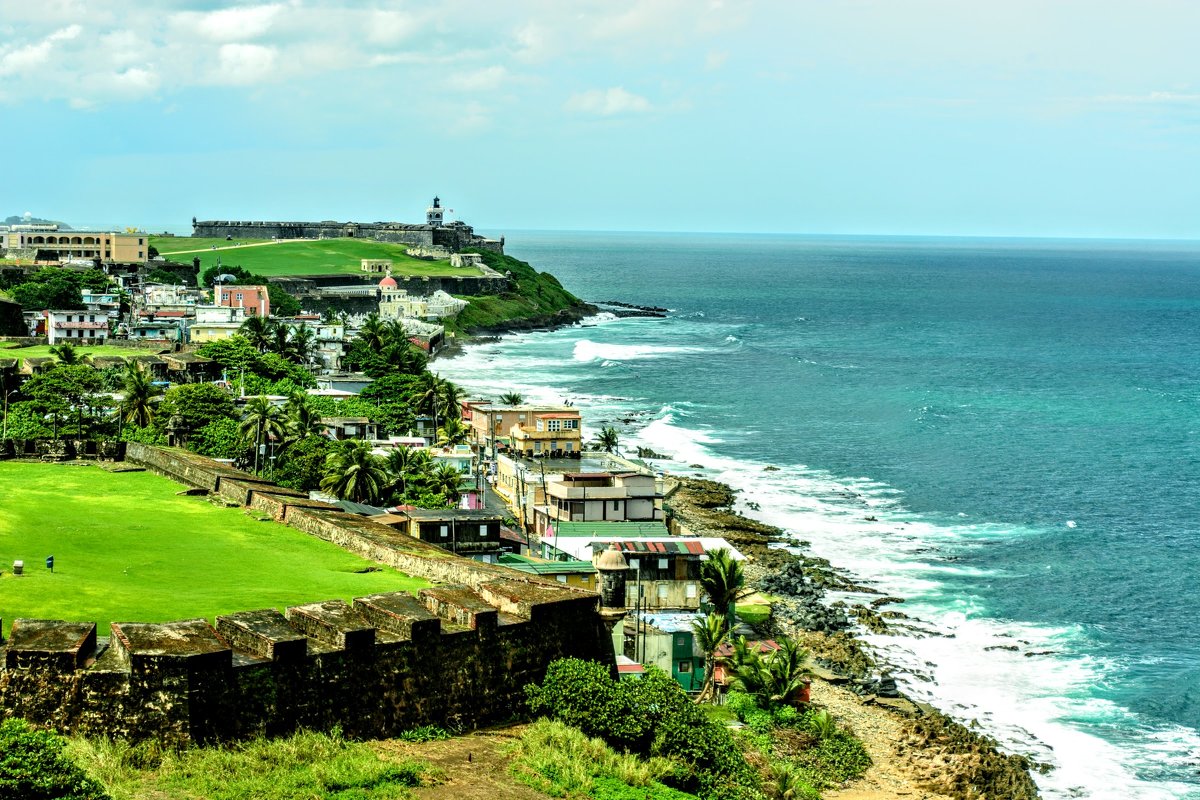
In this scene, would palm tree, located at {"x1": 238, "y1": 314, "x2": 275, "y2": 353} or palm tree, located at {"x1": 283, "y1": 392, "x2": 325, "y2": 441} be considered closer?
palm tree, located at {"x1": 283, "y1": 392, "x2": 325, "y2": 441}

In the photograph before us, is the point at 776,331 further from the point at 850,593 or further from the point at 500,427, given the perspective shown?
the point at 850,593

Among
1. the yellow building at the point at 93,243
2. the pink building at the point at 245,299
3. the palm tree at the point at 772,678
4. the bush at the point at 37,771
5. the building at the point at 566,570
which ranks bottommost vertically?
the palm tree at the point at 772,678

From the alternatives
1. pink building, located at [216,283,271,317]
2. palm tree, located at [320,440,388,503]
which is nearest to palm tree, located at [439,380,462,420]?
palm tree, located at [320,440,388,503]

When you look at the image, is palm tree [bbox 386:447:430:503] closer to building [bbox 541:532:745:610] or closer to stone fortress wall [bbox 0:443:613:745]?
building [bbox 541:532:745:610]

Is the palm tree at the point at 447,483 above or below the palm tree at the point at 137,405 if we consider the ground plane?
below

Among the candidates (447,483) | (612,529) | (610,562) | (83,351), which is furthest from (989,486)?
(83,351)

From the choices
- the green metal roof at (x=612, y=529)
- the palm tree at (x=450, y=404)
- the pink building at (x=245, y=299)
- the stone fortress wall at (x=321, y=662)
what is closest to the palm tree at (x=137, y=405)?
the green metal roof at (x=612, y=529)

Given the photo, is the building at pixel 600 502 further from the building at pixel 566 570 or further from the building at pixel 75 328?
the building at pixel 75 328

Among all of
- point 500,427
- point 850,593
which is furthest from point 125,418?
point 850,593
